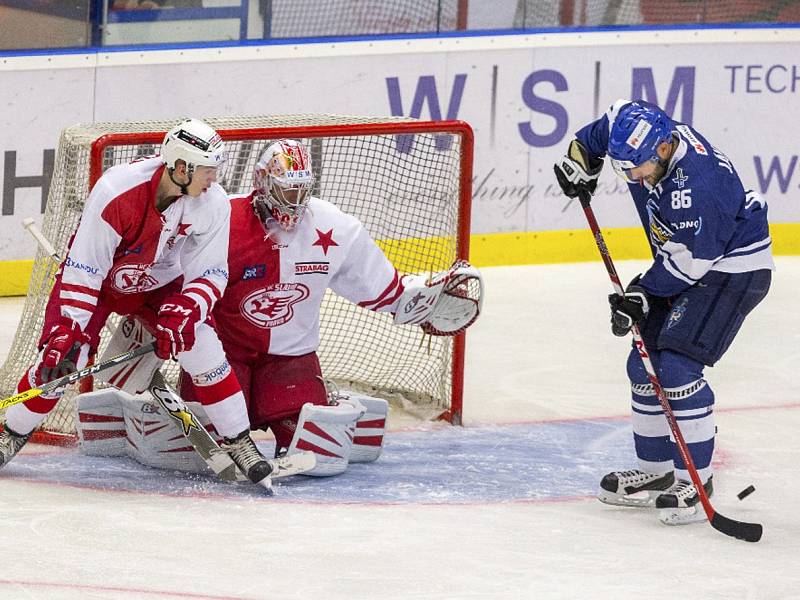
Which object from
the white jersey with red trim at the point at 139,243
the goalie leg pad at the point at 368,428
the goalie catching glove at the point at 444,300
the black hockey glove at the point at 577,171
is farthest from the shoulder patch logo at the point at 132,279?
the black hockey glove at the point at 577,171

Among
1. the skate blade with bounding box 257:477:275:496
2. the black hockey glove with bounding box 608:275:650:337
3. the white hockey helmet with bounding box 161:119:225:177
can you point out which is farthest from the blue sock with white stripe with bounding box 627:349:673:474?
the white hockey helmet with bounding box 161:119:225:177

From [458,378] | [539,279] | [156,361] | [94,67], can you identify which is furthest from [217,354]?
[539,279]

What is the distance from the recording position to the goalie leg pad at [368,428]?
4688mm

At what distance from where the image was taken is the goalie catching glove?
4.80 m

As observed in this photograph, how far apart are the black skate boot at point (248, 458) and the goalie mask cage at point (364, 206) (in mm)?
678

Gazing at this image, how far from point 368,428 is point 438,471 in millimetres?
236

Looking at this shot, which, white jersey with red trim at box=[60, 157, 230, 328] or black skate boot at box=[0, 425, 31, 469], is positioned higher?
white jersey with red trim at box=[60, 157, 230, 328]

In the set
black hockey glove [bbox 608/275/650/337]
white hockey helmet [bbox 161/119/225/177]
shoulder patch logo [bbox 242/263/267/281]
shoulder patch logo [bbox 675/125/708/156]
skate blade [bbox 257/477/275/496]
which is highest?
shoulder patch logo [bbox 675/125/708/156]

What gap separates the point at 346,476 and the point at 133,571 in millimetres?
1050

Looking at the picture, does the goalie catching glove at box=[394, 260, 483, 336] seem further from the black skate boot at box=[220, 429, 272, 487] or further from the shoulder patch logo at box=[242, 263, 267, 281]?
the black skate boot at box=[220, 429, 272, 487]

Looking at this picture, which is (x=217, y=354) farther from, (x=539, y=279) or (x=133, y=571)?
(x=539, y=279)

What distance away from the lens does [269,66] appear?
7.03 metres

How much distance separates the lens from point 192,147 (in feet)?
13.4

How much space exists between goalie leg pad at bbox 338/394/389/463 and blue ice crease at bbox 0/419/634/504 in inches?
1.4
